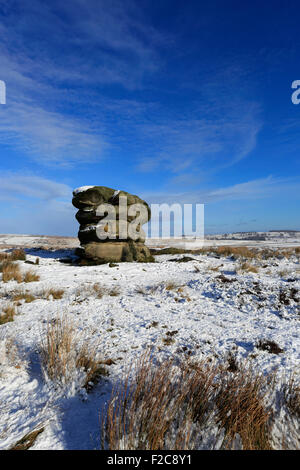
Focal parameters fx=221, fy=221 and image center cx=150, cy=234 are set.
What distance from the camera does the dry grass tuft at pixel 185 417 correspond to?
1797mm

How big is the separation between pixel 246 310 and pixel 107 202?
1257 cm

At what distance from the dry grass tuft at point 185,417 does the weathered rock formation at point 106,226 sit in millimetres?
12659

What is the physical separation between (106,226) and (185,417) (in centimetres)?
1385

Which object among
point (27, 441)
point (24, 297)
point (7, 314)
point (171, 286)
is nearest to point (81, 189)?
point (24, 297)

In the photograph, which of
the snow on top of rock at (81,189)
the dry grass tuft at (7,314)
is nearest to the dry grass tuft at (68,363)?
the dry grass tuft at (7,314)

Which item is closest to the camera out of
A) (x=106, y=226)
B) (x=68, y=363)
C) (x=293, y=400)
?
(x=293, y=400)

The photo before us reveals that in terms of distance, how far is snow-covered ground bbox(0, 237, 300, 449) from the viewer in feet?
7.66

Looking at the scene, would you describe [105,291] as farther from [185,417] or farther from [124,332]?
[185,417]

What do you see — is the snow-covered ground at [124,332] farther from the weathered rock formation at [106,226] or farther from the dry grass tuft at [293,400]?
the weathered rock formation at [106,226]

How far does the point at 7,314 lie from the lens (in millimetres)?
5309

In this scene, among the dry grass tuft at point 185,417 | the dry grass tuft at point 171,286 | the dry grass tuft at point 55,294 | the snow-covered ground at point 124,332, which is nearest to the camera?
the dry grass tuft at point 185,417
